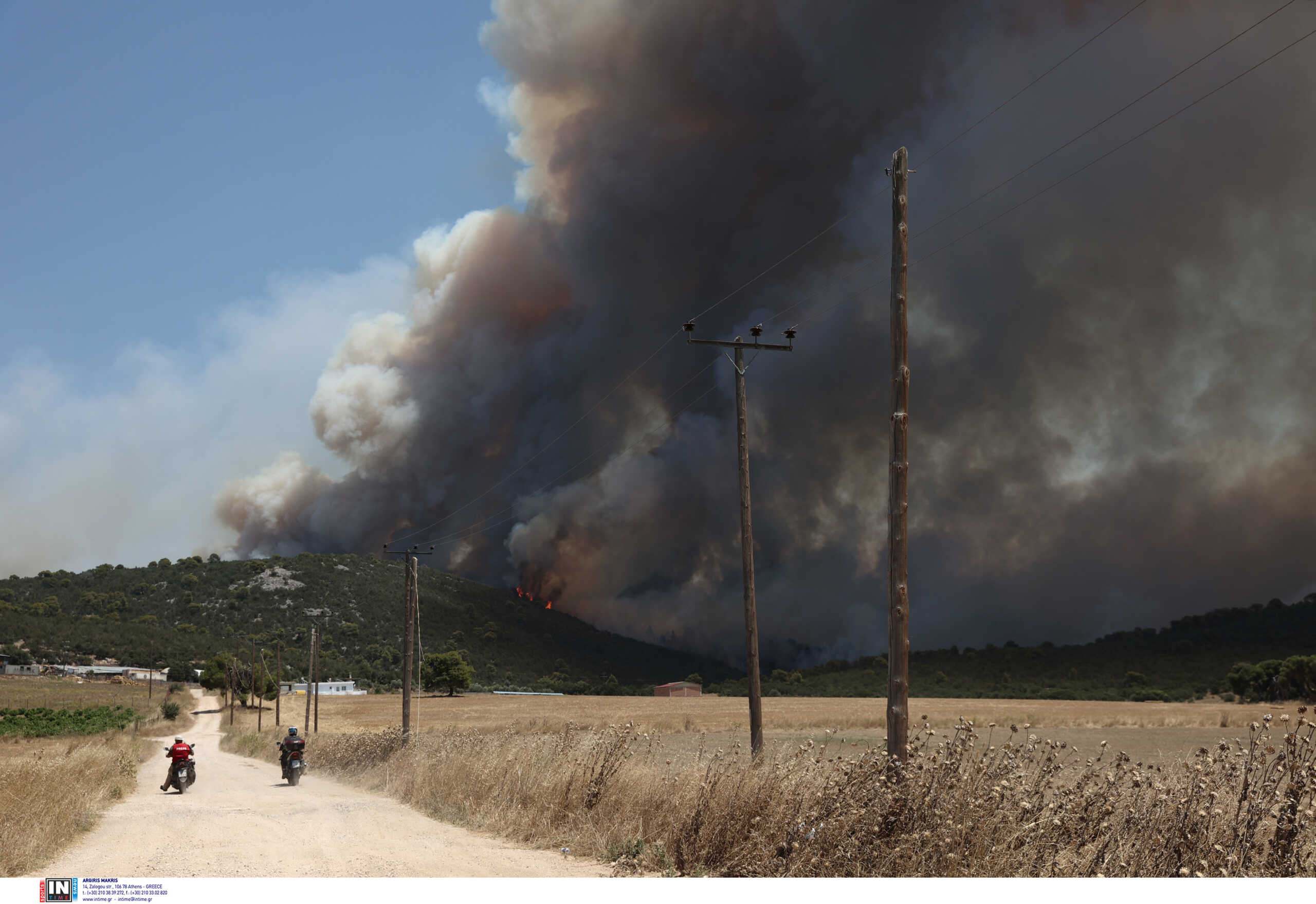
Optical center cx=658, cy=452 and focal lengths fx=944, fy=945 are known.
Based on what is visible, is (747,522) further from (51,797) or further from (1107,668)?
(1107,668)

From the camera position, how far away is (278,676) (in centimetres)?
9250

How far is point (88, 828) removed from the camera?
15.3 metres

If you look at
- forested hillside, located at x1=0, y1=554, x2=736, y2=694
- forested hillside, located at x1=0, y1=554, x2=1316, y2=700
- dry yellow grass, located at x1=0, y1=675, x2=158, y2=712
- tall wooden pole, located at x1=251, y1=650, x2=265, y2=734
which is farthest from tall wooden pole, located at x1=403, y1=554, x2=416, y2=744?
forested hillside, located at x1=0, y1=554, x2=736, y2=694

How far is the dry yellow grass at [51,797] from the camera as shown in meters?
11.3

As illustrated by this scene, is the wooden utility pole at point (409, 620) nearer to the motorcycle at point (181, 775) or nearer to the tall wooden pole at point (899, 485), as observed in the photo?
the motorcycle at point (181, 775)

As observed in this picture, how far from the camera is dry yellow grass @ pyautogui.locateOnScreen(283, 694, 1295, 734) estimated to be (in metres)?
59.7

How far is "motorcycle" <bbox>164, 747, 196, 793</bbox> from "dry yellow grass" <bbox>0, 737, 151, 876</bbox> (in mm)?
1127

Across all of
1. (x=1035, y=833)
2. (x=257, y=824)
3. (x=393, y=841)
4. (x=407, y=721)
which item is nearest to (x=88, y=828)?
(x=257, y=824)

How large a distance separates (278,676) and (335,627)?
73.0m

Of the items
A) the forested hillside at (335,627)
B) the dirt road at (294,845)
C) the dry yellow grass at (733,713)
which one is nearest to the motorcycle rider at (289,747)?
the dirt road at (294,845)

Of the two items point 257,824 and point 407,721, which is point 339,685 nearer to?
point 407,721
